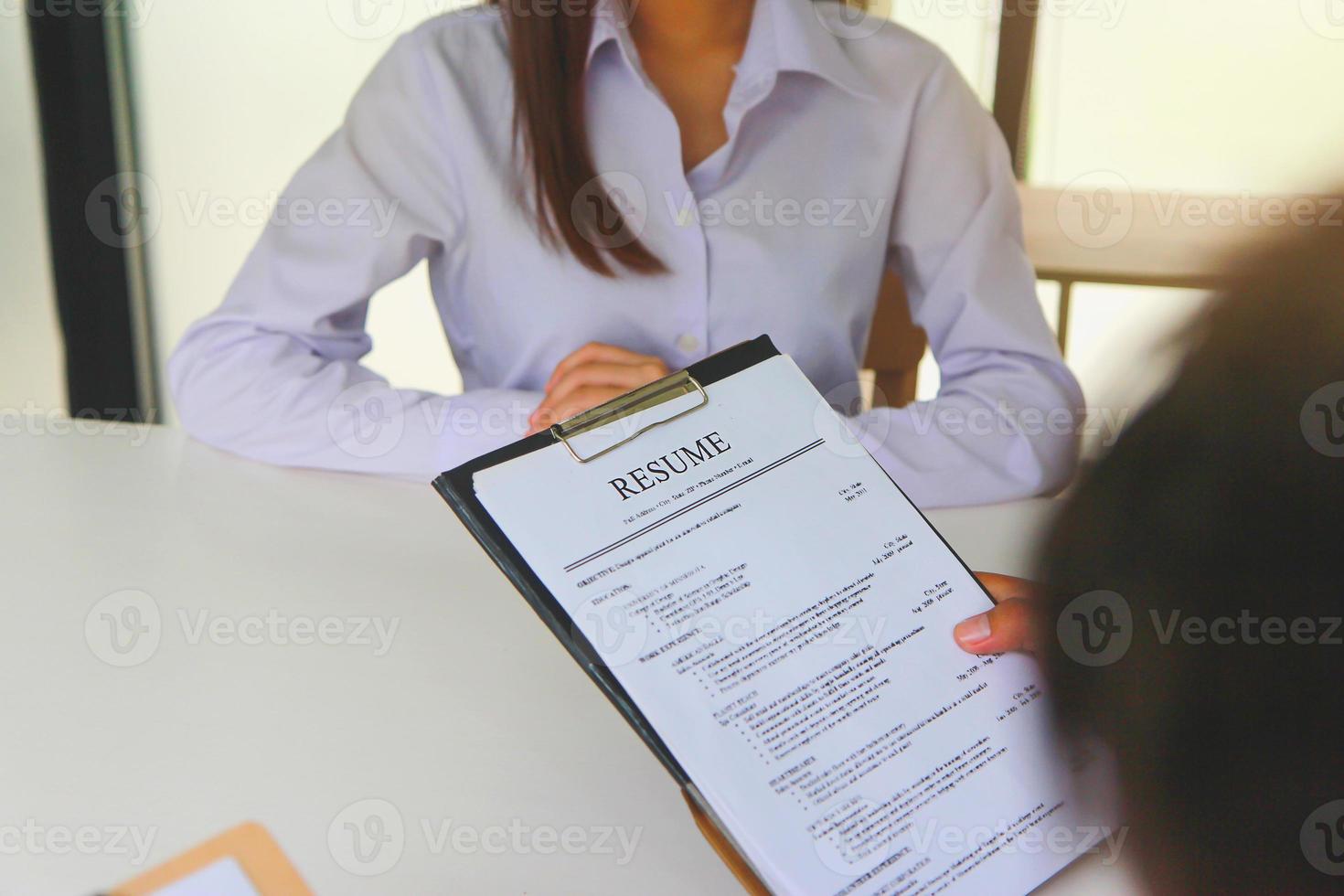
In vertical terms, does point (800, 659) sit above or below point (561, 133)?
below

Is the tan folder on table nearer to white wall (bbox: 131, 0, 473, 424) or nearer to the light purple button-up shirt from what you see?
the light purple button-up shirt

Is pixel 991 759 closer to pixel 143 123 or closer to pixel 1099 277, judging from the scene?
pixel 1099 277

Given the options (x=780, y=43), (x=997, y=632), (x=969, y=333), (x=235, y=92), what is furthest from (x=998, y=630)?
(x=235, y=92)

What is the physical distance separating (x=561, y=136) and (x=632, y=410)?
0.57 metres

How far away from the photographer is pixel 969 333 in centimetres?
114

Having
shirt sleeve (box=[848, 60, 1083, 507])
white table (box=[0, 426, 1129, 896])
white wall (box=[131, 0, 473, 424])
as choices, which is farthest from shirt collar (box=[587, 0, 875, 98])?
white wall (box=[131, 0, 473, 424])

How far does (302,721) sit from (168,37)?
2.00 m

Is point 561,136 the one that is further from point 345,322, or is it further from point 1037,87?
point 1037,87

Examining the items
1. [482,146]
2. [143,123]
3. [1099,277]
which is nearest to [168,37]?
[143,123]

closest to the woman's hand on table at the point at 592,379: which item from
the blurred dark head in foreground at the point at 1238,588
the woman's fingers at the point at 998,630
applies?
the woman's fingers at the point at 998,630

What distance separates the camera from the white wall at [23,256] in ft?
6.76

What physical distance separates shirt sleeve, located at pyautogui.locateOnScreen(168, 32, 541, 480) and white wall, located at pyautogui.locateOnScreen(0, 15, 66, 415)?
4.26 ft

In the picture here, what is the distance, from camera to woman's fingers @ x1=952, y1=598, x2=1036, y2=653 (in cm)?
55

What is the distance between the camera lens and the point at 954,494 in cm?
95
